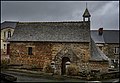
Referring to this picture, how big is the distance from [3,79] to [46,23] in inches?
713

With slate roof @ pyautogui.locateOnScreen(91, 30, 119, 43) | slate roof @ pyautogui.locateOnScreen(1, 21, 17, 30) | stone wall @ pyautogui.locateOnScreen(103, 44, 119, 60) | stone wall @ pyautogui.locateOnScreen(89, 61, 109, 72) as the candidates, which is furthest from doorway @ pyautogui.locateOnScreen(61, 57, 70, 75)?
stone wall @ pyautogui.locateOnScreen(103, 44, 119, 60)

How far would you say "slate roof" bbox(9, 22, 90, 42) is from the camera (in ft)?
93.5

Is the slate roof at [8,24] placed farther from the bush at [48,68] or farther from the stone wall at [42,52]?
the bush at [48,68]

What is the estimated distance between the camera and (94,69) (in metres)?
26.8

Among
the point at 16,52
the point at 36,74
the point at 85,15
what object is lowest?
the point at 36,74

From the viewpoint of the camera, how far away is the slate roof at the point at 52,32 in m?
28.5

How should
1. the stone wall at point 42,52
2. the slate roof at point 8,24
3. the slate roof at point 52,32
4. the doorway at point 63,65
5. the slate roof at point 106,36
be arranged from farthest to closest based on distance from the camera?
the slate roof at point 106,36, the slate roof at point 8,24, the slate roof at point 52,32, the doorway at point 63,65, the stone wall at point 42,52

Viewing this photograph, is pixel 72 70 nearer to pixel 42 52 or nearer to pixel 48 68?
pixel 48 68

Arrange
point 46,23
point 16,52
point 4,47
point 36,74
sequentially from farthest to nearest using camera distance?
point 4,47
point 46,23
point 16,52
point 36,74

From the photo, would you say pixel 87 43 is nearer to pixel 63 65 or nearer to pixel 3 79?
pixel 63 65

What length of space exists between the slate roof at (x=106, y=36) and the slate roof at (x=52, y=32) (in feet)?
→ 63.8

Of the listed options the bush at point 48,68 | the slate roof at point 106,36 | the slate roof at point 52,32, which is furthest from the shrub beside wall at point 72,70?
the slate roof at point 106,36

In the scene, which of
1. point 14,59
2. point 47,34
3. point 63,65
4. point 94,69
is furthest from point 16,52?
point 94,69

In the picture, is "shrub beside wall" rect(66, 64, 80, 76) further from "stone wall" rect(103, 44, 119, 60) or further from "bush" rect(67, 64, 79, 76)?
"stone wall" rect(103, 44, 119, 60)
